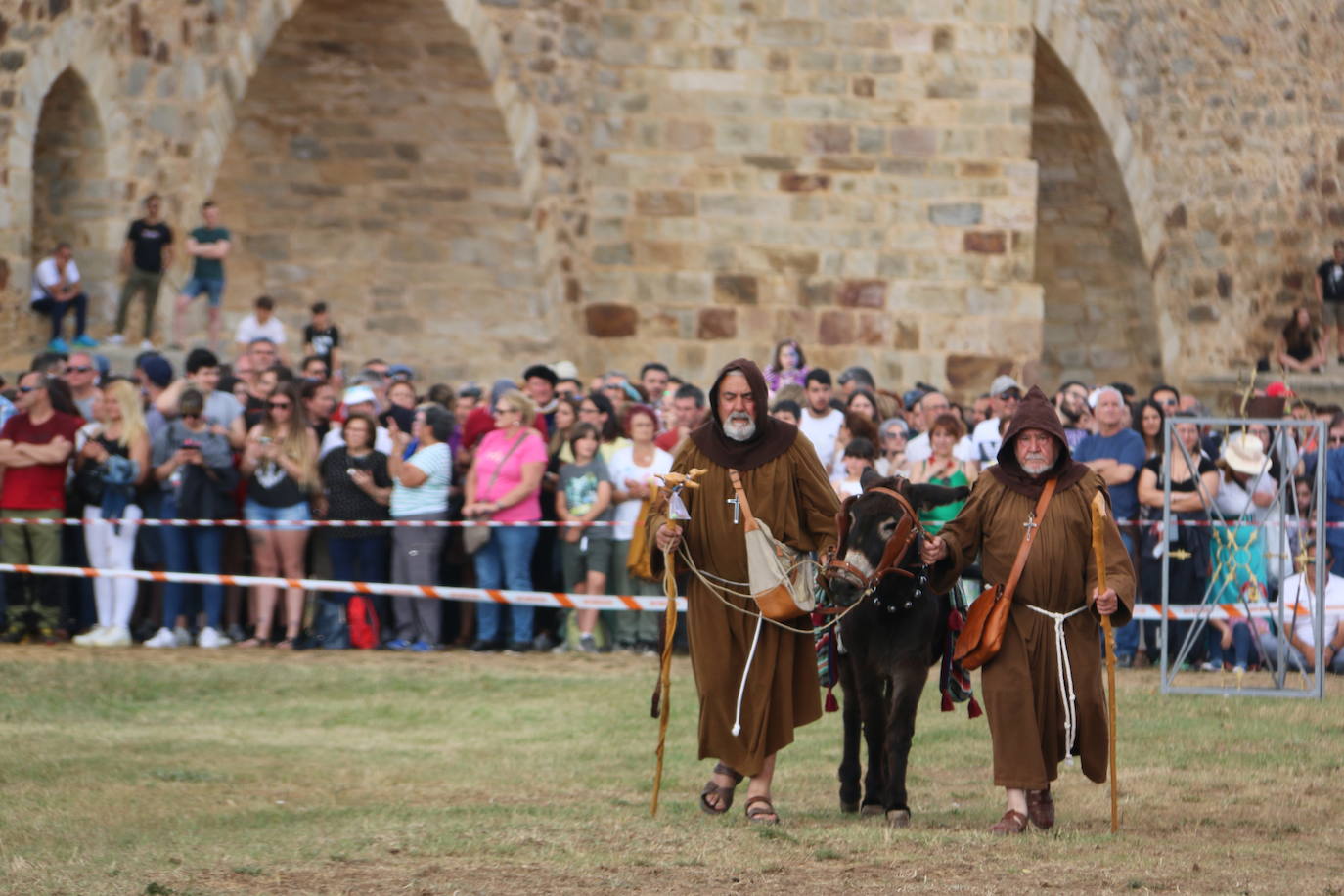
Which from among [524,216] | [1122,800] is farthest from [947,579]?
[524,216]

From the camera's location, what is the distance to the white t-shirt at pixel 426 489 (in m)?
12.0

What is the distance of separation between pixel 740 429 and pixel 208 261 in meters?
8.44

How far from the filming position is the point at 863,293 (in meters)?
18.3

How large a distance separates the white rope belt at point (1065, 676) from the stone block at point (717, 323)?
37.1ft

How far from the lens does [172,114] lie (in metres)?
14.7

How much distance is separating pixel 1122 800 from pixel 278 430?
591 cm

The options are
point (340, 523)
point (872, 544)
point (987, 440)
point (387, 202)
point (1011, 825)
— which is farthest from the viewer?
point (387, 202)

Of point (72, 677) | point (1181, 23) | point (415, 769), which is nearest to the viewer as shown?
point (415, 769)

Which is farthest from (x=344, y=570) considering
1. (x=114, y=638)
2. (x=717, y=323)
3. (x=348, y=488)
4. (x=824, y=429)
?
(x=717, y=323)

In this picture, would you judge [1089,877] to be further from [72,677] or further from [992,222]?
[992,222]

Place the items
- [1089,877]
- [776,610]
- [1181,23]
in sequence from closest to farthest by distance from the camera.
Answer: [1089,877] → [776,610] → [1181,23]

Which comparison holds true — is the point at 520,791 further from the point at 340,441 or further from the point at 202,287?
the point at 202,287

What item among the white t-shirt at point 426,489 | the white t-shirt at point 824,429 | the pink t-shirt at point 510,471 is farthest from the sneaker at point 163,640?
the white t-shirt at point 824,429

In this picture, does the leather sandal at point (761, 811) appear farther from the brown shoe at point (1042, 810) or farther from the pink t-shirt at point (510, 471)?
the pink t-shirt at point (510, 471)
